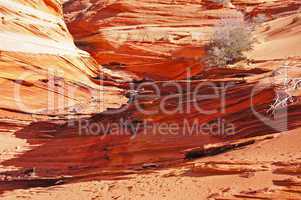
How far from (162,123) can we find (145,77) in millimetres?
8944

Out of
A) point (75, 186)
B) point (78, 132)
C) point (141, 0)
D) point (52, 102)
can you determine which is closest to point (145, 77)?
point (141, 0)

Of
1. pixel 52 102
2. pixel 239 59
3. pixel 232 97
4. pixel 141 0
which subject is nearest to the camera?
pixel 232 97

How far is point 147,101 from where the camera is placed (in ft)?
38.2

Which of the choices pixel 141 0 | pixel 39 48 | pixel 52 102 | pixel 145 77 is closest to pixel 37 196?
pixel 52 102

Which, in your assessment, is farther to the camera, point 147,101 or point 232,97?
point 147,101

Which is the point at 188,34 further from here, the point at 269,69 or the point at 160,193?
the point at 160,193

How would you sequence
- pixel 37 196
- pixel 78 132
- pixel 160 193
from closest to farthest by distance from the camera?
pixel 160 193, pixel 37 196, pixel 78 132

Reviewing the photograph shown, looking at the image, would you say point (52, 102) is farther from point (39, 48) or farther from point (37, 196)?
point (37, 196)

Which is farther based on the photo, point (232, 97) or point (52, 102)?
point (52, 102)

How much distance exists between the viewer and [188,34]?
62.7 ft

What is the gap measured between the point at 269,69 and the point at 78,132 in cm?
431

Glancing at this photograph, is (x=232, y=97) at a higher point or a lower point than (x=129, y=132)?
higher

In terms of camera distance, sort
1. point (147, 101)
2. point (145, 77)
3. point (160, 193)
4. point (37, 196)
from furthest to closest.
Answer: point (145, 77), point (147, 101), point (37, 196), point (160, 193)

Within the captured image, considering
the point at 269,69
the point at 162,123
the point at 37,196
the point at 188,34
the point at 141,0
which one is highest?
the point at 141,0
